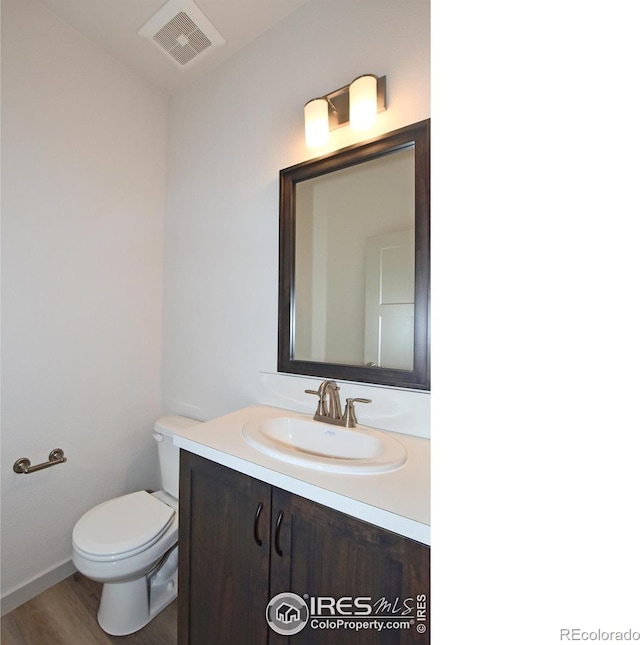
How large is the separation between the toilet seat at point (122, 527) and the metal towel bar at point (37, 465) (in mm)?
309

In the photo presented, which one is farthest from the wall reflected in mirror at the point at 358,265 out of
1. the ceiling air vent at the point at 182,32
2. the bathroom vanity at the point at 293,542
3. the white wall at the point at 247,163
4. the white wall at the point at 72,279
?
the white wall at the point at 72,279

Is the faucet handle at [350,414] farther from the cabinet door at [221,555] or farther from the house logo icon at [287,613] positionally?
the house logo icon at [287,613]

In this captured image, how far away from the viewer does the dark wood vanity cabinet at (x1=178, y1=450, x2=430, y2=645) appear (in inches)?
25.5

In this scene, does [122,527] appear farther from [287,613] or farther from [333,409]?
[333,409]

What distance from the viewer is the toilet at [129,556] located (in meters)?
1.15

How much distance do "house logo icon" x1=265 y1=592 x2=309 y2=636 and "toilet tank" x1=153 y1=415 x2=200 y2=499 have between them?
957 millimetres

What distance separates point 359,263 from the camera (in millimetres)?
1243
